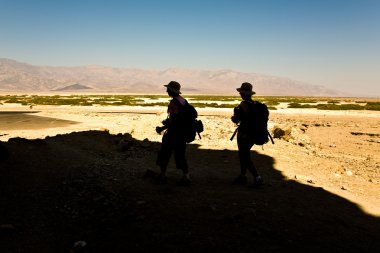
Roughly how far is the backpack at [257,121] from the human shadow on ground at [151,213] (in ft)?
3.67

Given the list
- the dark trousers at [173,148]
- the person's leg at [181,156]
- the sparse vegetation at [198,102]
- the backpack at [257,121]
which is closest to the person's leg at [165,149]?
the dark trousers at [173,148]

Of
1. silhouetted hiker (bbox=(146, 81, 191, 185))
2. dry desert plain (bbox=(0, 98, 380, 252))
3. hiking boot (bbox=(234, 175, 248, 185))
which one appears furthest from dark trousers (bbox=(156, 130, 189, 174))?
hiking boot (bbox=(234, 175, 248, 185))

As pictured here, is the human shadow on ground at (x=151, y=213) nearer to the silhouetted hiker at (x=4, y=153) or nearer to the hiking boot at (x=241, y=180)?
the silhouetted hiker at (x=4, y=153)

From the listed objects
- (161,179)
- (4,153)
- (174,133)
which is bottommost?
(161,179)

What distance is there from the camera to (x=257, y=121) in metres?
7.38

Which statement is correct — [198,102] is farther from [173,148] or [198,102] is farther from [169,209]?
[169,209]

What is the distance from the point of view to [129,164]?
383 inches

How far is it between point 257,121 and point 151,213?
2.90 metres

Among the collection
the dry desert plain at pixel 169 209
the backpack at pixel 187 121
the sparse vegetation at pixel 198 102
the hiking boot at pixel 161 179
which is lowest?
the dry desert plain at pixel 169 209

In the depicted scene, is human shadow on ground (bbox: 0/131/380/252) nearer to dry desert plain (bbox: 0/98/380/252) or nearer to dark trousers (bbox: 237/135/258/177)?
dry desert plain (bbox: 0/98/380/252)

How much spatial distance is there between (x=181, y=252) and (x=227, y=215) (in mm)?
1328

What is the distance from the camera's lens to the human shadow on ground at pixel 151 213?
502cm

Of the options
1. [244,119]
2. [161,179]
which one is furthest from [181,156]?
[244,119]

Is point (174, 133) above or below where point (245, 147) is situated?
above
